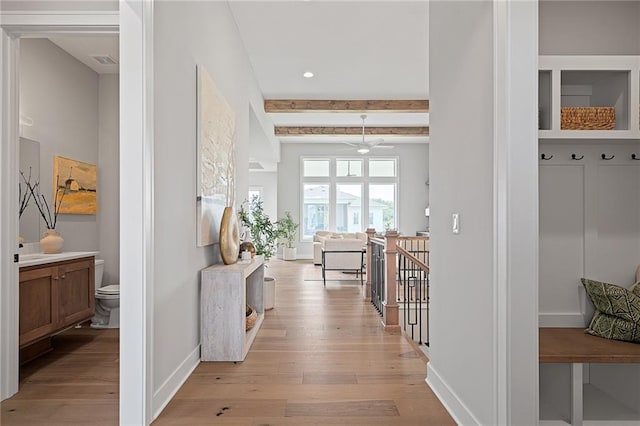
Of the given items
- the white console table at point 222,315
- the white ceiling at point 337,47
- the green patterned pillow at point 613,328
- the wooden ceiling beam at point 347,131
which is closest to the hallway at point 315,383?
the white console table at point 222,315

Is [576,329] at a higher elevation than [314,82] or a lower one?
lower

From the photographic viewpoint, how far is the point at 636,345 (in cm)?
205

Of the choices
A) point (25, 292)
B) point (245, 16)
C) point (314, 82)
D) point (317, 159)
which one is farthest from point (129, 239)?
point (317, 159)

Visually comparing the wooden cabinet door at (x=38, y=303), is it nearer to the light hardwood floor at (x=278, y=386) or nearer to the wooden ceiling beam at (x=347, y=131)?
the light hardwood floor at (x=278, y=386)

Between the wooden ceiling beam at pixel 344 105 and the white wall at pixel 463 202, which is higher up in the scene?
the wooden ceiling beam at pixel 344 105

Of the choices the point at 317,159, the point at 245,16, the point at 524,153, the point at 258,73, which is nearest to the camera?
the point at 524,153

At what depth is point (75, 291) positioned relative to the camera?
12.2 feet

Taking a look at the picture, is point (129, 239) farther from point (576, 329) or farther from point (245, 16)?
point (245, 16)

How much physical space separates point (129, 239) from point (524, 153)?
199 centimetres

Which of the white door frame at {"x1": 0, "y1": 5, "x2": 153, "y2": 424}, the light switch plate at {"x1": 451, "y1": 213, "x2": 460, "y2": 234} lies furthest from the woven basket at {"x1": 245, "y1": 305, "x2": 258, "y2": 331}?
the light switch plate at {"x1": 451, "y1": 213, "x2": 460, "y2": 234}

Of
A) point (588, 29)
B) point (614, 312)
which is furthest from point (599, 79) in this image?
point (614, 312)

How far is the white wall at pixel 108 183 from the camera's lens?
500 centimetres

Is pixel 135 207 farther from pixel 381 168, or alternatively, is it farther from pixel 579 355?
pixel 381 168

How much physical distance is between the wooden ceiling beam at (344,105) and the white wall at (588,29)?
5577mm
